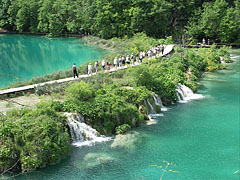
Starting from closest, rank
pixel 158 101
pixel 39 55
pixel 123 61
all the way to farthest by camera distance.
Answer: pixel 158 101
pixel 123 61
pixel 39 55

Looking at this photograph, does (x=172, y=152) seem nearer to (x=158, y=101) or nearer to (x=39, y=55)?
(x=158, y=101)

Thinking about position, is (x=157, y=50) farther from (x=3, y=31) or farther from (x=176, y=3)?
(x=3, y=31)

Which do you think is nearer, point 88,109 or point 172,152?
point 172,152

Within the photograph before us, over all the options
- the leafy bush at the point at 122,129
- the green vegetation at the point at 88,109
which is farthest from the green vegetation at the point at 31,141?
the leafy bush at the point at 122,129

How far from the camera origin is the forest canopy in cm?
5256

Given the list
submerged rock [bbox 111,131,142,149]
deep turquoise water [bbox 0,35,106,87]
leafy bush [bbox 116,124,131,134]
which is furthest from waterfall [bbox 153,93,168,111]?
deep turquoise water [bbox 0,35,106,87]

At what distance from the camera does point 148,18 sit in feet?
184

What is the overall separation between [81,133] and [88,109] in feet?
6.48

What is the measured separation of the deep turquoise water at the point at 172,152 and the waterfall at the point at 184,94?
5.96 feet

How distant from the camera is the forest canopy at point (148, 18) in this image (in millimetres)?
52562

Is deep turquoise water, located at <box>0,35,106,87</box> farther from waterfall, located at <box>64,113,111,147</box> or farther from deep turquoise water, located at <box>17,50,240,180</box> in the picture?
deep turquoise water, located at <box>17,50,240,180</box>

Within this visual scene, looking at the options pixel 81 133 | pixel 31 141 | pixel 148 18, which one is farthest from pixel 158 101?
pixel 148 18

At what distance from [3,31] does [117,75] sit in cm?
5854

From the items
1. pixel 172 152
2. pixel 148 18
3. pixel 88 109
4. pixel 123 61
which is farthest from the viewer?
pixel 148 18
